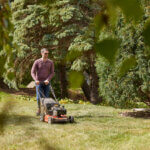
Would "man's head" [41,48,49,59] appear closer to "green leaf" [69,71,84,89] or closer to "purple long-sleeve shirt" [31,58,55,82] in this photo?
"purple long-sleeve shirt" [31,58,55,82]

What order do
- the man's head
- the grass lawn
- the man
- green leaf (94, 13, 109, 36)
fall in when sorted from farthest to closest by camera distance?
the man < the man's head < the grass lawn < green leaf (94, 13, 109, 36)

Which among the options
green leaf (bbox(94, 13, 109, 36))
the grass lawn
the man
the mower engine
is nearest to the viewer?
green leaf (bbox(94, 13, 109, 36))

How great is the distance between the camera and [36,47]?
36.5ft

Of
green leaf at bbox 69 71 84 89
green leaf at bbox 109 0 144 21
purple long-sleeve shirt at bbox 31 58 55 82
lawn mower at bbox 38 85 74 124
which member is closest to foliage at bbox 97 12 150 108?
purple long-sleeve shirt at bbox 31 58 55 82

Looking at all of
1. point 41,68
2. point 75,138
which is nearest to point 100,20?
point 75,138

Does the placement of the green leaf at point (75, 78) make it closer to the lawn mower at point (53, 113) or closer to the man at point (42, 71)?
the lawn mower at point (53, 113)

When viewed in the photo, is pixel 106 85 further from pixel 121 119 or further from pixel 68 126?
pixel 68 126

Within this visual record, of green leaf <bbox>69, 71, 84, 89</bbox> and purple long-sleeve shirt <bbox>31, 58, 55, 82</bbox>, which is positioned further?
purple long-sleeve shirt <bbox>31, 58, 55, 82</bbox>

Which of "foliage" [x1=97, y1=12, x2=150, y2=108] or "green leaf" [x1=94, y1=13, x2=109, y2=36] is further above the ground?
"green leaf" [x1=94, y1=13, x2=109, y2=36]

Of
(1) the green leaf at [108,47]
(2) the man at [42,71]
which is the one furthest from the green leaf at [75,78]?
(2) the man at [42,71]

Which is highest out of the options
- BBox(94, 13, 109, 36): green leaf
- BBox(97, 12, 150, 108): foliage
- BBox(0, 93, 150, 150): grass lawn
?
BBox(94, 13, 109, 36): green leaf

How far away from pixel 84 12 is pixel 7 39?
32.8 ft

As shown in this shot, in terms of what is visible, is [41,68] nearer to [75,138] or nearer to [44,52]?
[44,52]

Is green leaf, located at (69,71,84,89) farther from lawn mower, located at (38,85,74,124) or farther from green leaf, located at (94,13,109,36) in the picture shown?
lawn mower, located at (38,85,74,124)
